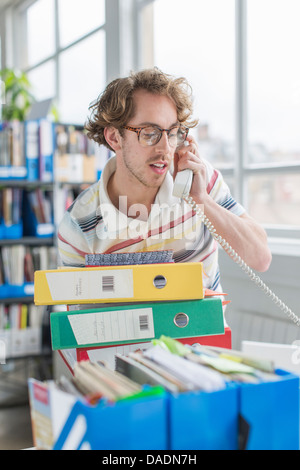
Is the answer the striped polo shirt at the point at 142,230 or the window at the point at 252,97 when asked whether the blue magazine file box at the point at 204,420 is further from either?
the window at the point at 252,97

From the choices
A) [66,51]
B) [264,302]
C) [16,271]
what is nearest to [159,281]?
[264,302]

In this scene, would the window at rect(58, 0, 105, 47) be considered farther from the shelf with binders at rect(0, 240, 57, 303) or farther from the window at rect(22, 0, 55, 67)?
the shelf with binders at rect(0, 240, 57, 303)

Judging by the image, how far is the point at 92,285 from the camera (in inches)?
36.1

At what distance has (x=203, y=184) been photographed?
4.62 feet

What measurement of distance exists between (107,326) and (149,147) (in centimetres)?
71

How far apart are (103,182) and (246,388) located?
1.03m

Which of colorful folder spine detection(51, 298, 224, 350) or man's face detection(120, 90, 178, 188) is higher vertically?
man's face detection(120, 90, 178, 188)

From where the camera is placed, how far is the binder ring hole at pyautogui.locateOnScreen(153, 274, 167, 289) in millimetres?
926

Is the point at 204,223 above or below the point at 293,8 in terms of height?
below

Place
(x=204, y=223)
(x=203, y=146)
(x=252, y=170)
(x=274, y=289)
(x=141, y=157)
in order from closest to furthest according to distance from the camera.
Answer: (x=204, y=223) → (x=141, y=157) → (x=274, y=289) → (x=252, y=170) → (x=203, y=146)

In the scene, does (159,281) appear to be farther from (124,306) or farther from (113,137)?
(113,137)

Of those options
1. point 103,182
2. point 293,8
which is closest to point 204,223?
point 103,182

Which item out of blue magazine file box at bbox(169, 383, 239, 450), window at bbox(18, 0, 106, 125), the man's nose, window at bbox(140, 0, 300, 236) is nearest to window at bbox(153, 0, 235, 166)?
window at bbox(140, 0, 300, 236)
